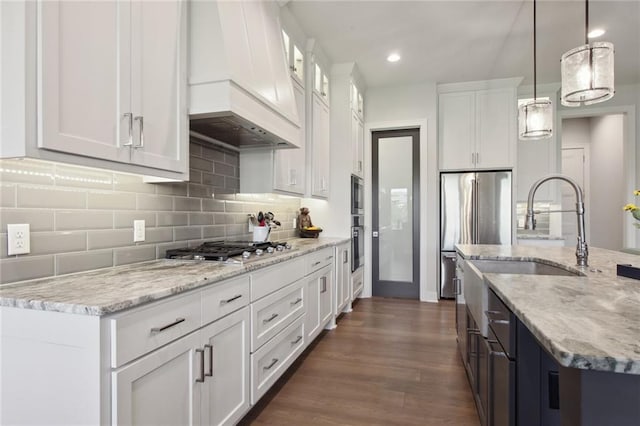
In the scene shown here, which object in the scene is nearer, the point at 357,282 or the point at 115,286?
the point at 115,286

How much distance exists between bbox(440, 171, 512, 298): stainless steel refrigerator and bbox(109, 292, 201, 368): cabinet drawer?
158 inches

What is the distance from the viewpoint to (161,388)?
1244 mm

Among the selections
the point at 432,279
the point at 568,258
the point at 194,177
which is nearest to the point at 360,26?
the point at 194,177

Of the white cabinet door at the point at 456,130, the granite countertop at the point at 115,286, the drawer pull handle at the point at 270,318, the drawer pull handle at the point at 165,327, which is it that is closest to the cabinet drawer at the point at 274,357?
the drawer pull handle at the point at 270,318

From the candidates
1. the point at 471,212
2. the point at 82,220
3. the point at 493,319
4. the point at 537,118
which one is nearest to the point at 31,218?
the point at 82,220

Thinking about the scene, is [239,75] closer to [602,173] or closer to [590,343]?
[590,343]

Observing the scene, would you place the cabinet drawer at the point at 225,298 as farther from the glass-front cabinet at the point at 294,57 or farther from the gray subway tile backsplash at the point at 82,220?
the glass-front cabinet at the point at 294,57

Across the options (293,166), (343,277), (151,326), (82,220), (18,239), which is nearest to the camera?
(151,326)

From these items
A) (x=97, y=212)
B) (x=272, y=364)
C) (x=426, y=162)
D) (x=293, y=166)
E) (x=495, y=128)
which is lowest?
(x=272, y=364)

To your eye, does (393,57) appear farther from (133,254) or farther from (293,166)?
(133,254)

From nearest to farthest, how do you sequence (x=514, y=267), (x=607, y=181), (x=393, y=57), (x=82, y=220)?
(x=82, y=220)
(x=514, y=267)
(x=393, y=57)
(x=607, y=181)

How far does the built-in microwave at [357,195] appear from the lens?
14.2 feet

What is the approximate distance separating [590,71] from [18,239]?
2874 mm

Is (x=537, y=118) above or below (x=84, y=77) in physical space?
above
